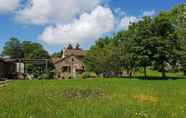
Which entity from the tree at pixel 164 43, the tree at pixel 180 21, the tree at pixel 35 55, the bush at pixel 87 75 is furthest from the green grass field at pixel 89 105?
the tree at pixel 35 55

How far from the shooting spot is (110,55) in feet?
240

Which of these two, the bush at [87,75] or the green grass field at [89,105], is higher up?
the bush at [87,75]

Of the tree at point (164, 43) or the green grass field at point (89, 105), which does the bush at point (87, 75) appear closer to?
the tree at point (164, 43)

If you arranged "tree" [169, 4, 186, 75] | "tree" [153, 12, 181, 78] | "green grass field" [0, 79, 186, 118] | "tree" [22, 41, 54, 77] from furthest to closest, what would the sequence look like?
1. "tree" [22, 41, 54, 77]
2. "tree" [169, 4, 186, 75]
3. "tree" [153, 12, 181, 78]
4. "green grass field" [0, 79, 186, 118]

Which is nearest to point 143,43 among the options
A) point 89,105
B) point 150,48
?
point 150,48

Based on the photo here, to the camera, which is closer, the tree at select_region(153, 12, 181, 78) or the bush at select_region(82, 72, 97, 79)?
the tree at select_region(153, 12, 181, 78)

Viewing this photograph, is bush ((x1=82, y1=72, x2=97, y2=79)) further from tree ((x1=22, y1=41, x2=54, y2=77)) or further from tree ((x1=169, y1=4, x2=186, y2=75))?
tree ((x1=169, y1=4, x2=186, y2=75))

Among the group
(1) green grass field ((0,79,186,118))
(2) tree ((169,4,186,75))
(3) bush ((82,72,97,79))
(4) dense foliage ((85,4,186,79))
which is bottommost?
(1) green grass field ((0,79,186,118))

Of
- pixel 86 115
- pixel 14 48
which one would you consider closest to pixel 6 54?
pixel 14 48

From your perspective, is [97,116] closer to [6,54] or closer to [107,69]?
[107,69]

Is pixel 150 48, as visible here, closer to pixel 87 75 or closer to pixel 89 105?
pixel 87 75

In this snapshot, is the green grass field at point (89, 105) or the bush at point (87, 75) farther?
the bush at point (87, 75)

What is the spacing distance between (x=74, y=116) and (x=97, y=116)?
26.0 inches

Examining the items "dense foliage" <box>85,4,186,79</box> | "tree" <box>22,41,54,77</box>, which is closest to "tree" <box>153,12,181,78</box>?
"dense foliage" <box>85,4,186,79</box>
